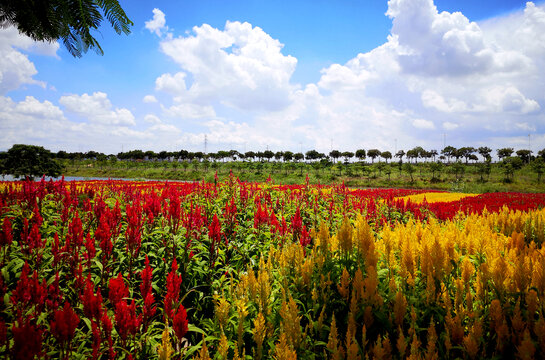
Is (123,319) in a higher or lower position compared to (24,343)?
lower

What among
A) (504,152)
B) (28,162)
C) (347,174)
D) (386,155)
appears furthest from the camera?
(386,155)

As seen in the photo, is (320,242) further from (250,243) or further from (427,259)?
(250,243)

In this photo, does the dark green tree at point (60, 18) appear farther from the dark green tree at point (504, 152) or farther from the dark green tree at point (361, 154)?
the dark green tree at point (361, 154)

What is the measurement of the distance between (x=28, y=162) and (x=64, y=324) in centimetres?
3815

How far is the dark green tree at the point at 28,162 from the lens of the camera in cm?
2802

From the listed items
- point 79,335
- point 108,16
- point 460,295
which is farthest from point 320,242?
point 108,16

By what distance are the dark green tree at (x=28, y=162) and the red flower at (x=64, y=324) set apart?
3479cm

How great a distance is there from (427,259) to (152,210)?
3.11 meters

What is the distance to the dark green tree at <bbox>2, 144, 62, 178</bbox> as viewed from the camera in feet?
91.9

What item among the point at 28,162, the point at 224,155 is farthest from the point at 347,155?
the point at 28,162

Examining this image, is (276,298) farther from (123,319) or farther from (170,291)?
(123,319)

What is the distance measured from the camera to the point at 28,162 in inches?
1139

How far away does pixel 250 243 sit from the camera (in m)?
4.38

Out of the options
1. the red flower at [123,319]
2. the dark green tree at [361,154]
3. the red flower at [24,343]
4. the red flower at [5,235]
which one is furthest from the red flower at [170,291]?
the dark green tree at [361,154]
